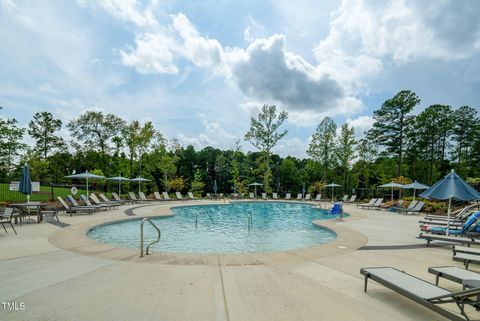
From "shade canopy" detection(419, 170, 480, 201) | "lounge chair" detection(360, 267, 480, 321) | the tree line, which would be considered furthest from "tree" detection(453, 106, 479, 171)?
"lounge chair" detection(360, 267, 480, 321)

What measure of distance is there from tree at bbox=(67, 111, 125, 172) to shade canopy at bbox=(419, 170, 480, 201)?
2926 centimetres

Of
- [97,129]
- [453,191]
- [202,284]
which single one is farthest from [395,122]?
[97,129]

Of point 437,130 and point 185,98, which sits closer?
point 185,98

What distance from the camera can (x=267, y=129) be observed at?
99.5ft

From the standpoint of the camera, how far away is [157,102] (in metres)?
18.9

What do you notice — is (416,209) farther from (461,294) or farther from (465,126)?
(465,126)

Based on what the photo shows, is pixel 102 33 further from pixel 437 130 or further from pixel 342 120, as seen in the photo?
pixel 437 130

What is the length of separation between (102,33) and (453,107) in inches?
1446

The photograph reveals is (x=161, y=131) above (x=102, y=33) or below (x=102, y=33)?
below

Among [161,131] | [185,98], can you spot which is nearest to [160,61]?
[185,98]

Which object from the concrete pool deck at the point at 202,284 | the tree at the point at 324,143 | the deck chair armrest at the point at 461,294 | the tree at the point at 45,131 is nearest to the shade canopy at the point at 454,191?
the concrete pool deck at the point at 202,284

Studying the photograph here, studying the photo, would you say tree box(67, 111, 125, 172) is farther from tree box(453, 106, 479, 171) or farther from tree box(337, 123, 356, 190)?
tree box(453, 106, 479, 171)

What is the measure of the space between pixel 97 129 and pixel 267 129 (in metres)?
19.1

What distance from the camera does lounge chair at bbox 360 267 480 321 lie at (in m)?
2.71
